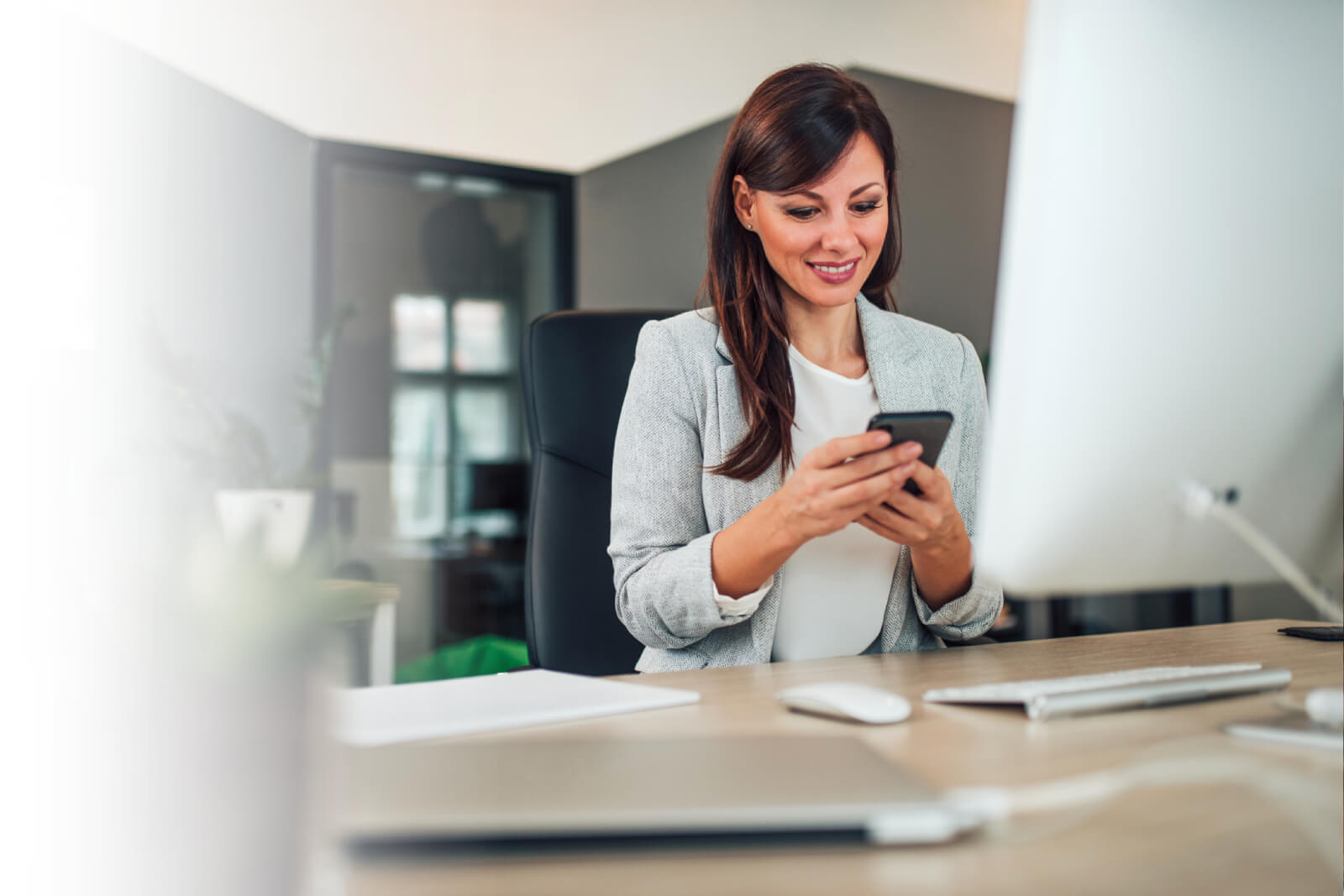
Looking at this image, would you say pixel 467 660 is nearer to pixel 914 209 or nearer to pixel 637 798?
pixel 914 209

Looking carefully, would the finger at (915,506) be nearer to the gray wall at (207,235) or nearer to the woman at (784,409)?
the woman at (784,409)

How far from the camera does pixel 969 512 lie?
4.60 feet

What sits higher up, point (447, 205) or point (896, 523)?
point (447, 205)

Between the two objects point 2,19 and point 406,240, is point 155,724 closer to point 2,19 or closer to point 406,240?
point 2,19

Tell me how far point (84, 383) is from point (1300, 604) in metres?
3.73

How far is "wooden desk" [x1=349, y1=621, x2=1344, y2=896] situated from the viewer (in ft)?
1.30

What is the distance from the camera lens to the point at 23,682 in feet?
0.85

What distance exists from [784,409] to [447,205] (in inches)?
112

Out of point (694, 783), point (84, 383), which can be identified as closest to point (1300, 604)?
point (694, 783)

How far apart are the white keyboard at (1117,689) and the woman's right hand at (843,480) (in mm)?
190

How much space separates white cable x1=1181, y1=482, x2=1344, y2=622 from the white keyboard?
15cm

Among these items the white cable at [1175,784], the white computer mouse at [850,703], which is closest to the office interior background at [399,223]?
the white computer mouse at [850,703]

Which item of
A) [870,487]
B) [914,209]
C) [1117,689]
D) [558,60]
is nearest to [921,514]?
[870,487]

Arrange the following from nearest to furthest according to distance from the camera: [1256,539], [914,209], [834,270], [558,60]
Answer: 1. [1256,539]
2. [834,270]
3. [914,209]
4. [558,60]
